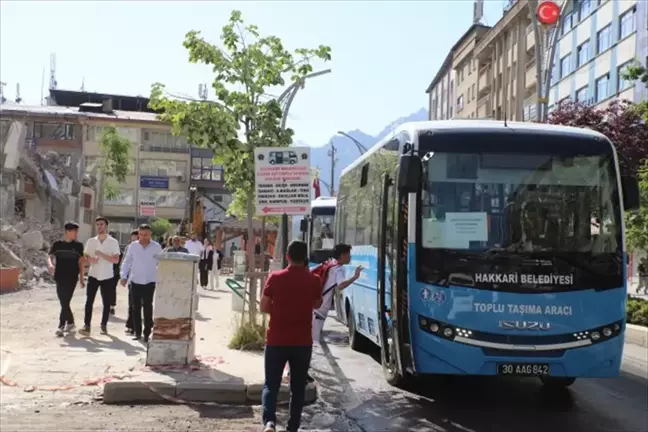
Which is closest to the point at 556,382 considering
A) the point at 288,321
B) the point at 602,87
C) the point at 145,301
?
the point at 288,321

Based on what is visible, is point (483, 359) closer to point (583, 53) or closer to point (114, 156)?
point (583, 53)

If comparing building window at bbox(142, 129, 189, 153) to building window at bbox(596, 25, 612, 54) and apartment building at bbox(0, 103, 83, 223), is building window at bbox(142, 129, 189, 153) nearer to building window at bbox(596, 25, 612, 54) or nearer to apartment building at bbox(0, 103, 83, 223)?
apartment building at bbox(0, 103, 83, 223)

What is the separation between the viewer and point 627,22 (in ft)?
132

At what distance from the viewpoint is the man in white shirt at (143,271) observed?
39.9ft

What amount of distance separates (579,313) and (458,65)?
68.8 meters

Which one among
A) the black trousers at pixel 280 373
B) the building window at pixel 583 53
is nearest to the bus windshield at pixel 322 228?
the black trousers at pixel 280 373

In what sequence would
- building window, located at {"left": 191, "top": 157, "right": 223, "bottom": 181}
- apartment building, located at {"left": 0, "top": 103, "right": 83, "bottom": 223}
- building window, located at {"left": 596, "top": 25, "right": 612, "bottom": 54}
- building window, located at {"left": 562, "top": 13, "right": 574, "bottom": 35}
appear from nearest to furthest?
apartment building, located at {"left": 0, "top": 103, "right": 83, "bottom": 223}, building window, located at {"left": 596, "top": 25, "right": 612, "bottom": 54}, building window, located at {"left": 562, "top": 13, "right": 574, "bottom": 35}, building window, located at {"left": 191, "top": 157, "right": 223, "bottom": 181}

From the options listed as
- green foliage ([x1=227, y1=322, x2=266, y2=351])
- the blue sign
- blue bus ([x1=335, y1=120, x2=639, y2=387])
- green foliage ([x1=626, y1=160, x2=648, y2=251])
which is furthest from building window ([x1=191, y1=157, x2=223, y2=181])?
blue bus ([x1=335, y1=120, x2=639, y2=387])

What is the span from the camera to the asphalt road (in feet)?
25.4

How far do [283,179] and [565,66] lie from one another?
139 ft

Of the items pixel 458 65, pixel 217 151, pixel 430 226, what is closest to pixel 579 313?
pixel 430 226

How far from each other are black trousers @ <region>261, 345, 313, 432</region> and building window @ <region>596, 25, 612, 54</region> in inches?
1573

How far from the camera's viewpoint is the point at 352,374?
11242mm

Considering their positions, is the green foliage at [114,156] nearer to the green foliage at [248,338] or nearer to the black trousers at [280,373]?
the green foliage at [248,338]
